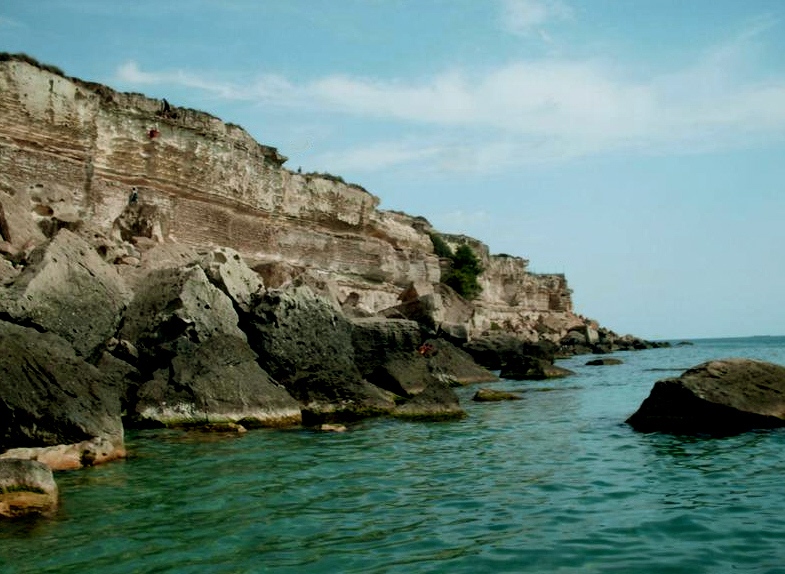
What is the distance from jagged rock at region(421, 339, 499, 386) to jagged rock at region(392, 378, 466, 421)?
21.3 feet

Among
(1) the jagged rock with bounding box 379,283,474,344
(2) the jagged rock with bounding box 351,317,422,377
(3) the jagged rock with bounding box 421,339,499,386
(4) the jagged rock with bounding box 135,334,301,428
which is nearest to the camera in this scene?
(4) the jagged rock with bounding box 135,334,301,428

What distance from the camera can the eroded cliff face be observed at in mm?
20703

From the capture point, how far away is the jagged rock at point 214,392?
10.7 m

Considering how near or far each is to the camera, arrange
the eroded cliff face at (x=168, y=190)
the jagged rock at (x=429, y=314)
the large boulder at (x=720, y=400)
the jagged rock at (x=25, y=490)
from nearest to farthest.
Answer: the jagged rock at (x=25, y=490)
the large boulder at (x=720, y=400)
the eroded cliff face at (x=168, y=190)
the jagged rock at (x=429, y=314)

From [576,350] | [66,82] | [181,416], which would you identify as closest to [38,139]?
[66,82]

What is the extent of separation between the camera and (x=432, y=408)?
40.8 feet

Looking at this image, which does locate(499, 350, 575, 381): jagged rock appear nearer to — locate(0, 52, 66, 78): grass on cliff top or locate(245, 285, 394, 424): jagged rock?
locate(245, 285, 394, 424): jagged rock

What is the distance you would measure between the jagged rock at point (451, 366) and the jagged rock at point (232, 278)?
6.70 meters

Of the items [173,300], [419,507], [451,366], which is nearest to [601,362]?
[451,366]

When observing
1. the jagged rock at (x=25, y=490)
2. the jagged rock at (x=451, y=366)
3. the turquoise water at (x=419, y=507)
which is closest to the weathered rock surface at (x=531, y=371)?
the jagged rock at (x=451, y=366)

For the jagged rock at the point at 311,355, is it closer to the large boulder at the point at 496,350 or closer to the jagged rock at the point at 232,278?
the jagged rock at the point at 232,278

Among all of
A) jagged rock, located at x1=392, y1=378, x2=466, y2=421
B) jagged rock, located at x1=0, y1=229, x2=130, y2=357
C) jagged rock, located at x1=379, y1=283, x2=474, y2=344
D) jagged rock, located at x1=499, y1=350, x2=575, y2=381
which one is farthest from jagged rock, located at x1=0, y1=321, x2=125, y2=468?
jagged rock, located at x1=499, y1=350, x2=575, y2=381

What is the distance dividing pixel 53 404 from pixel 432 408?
20.6 ft

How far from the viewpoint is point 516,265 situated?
60.9 m
